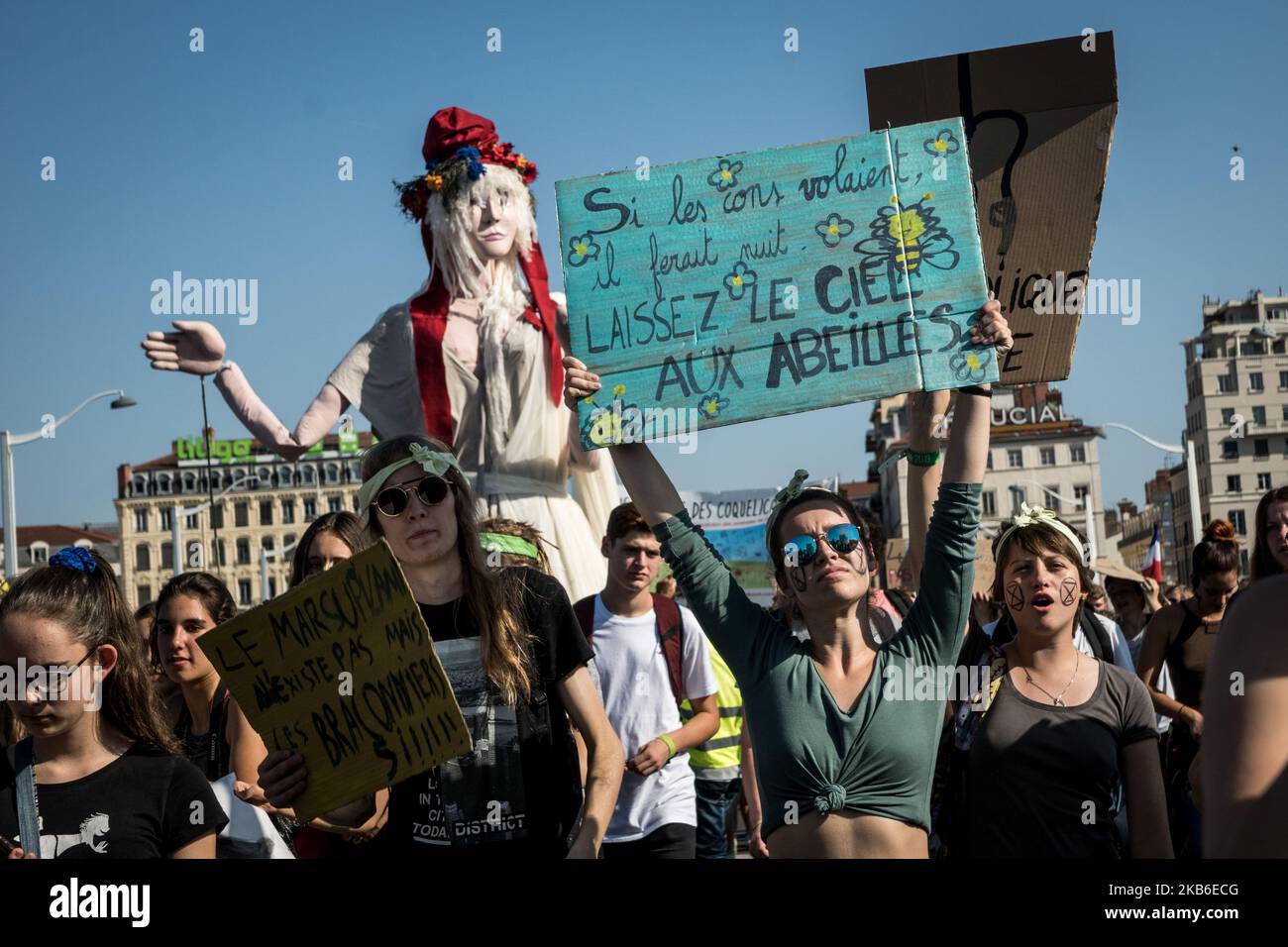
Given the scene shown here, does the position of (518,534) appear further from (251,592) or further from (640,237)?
(251,592)

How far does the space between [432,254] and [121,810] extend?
12.8 feet

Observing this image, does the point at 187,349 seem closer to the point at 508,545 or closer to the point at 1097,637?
the point at 508,545

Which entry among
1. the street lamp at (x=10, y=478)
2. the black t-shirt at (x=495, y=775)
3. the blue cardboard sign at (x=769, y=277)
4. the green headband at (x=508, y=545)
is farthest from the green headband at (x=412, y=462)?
the street lamp at (x=10, y=478)

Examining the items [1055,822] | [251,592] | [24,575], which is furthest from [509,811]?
[251,592]

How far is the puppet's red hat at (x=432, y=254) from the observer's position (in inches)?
245

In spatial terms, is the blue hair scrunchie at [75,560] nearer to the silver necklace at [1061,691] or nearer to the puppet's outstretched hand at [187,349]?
the puppet's outstretched hand at [187,349]

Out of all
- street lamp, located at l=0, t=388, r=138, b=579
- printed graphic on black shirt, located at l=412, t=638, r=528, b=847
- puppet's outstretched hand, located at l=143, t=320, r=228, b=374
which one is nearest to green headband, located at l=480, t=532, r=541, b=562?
puppet's outstretched hand, located at l=143, t=320, r=228, b=374

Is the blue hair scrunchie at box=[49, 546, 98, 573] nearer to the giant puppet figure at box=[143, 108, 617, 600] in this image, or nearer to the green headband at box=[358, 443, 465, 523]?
the green headband at box=[358, 443, 465, 523]

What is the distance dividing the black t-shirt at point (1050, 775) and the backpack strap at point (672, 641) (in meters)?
2.22

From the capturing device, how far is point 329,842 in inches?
148

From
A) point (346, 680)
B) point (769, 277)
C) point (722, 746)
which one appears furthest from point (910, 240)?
point (722, 746)

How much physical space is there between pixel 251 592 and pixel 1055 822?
444 ft

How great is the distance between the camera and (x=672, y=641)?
604 cm

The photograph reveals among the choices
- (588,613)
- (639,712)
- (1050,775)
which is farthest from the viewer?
(588,613)
